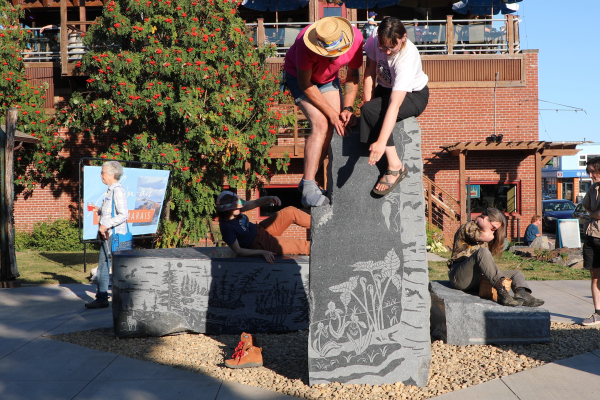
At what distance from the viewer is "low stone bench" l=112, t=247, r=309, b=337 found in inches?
194

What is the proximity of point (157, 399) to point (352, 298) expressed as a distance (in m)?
1.52

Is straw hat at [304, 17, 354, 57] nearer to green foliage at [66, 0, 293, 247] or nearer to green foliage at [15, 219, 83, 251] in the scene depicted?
green foliage at [66, 0, 293, 247]

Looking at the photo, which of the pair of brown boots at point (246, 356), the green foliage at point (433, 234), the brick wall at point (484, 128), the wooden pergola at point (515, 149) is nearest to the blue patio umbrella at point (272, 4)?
the brick wall at point (484, 128)

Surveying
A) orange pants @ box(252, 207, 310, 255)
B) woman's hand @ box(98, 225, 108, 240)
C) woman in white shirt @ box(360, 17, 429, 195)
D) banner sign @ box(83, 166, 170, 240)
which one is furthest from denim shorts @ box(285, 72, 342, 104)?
banner sign @ box(83, 166, 170, 240)

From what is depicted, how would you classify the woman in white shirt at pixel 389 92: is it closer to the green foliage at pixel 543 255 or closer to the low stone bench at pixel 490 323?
the low stone bench at pixel 490 323

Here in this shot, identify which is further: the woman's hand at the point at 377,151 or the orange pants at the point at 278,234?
the orange pants at the point at 278,234

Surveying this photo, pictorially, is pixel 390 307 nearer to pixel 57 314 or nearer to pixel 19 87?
pixel 57 314

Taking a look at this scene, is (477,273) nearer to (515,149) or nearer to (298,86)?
(298,86)

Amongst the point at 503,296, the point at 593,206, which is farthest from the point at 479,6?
the point at 503,296

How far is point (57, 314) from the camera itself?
20.2 ft

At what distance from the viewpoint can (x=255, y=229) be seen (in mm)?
5434

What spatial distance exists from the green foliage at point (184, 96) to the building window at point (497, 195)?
7232mm

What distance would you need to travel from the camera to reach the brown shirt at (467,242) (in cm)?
493

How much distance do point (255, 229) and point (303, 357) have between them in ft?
5.25
